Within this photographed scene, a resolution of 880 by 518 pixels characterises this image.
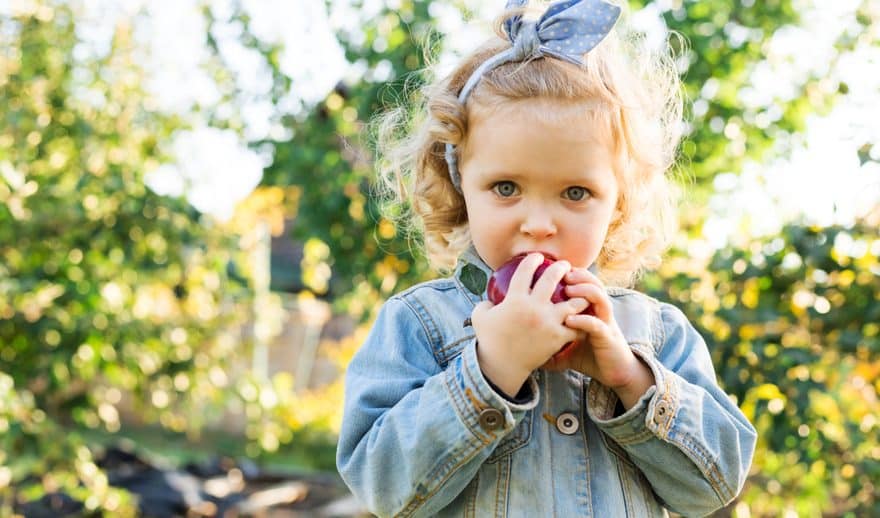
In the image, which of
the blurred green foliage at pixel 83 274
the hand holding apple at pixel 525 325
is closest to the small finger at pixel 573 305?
the hand holding apple at pixel 525 325

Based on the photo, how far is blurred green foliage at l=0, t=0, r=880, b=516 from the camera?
9.50 feet

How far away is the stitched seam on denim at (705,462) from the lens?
53.2 inches

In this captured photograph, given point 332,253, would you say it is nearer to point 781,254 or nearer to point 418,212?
point 781,254

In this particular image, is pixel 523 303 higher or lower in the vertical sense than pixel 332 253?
higher

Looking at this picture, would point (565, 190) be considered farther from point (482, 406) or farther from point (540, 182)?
point (482, 406)

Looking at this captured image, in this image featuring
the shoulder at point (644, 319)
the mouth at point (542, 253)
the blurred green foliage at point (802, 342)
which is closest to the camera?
the mouth at point (542, 253)

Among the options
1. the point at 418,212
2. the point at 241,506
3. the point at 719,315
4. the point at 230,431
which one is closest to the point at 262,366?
the point at 230,431

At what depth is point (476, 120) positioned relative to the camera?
1.42 metres

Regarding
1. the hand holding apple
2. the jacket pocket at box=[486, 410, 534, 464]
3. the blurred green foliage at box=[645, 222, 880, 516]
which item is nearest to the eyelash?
the hand holding apple

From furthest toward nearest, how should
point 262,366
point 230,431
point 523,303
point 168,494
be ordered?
1. point 230,431
2. point 262,366
3. point 168,494
4. point 523,303

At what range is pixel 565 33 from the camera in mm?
1430

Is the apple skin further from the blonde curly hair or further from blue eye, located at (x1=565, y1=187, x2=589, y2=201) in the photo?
the blonde curly hair

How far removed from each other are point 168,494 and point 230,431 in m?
4.18

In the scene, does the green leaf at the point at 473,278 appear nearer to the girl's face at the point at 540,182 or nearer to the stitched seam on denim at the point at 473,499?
the girl's face at the point at 540,182
